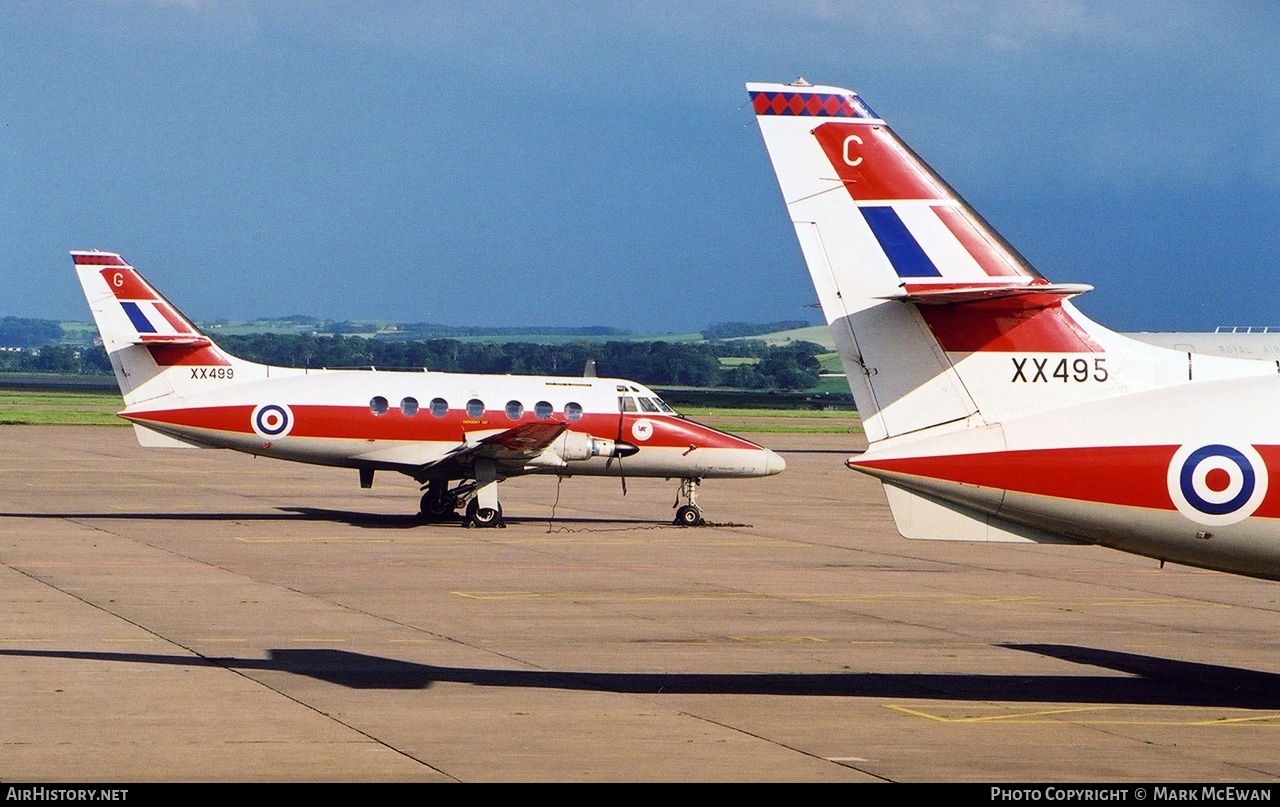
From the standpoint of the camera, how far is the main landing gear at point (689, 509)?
34219 mm

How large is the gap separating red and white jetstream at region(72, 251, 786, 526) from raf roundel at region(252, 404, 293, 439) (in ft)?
0.06

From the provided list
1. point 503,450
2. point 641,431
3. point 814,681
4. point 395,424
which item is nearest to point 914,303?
point 814,681

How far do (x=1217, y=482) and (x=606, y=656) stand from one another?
6.67 metres

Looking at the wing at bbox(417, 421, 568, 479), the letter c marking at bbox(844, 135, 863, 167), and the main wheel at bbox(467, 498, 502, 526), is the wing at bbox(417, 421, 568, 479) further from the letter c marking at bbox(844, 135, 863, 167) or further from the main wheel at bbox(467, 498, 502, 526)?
the letter c marking at bbox(844, 135, 863, 167)

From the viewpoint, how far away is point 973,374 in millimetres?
14078

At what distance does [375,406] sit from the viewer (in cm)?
3272

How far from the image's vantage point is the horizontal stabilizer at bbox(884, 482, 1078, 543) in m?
14.1

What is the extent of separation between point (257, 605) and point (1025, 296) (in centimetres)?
1111

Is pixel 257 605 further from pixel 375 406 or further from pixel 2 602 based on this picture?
pixel 375 406

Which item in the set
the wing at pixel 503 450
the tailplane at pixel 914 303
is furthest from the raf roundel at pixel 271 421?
the tailplane at pixel 914 303

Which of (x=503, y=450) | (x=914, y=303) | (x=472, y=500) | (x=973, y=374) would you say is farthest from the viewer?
(x=472, y=500)

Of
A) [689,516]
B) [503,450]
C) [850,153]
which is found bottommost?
[689,516]

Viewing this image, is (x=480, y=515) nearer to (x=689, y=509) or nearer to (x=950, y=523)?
(x=689, y=509)
